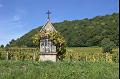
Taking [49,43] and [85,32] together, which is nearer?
[49,43]

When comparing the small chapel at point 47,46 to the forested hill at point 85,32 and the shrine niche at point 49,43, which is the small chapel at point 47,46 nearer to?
the shrine niche at point 49,43

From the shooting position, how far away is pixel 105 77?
10.4 meters

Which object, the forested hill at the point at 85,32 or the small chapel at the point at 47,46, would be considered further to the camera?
the forested hill at the point at 85,32

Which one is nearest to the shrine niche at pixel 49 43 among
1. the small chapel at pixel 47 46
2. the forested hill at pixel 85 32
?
the small chapel at pixel 47 46

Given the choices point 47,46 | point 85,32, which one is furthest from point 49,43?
point 85,32

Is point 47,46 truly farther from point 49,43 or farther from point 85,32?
point 85,32

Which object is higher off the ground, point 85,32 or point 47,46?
point 85,32

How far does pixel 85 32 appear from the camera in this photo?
61906 millimetres

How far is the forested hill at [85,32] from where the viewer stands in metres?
57.6

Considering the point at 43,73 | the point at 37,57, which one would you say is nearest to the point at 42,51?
the point at 37,57

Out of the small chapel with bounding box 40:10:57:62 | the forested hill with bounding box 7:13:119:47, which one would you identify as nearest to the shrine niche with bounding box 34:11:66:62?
the small chapel with bounding box 40:10:57:62

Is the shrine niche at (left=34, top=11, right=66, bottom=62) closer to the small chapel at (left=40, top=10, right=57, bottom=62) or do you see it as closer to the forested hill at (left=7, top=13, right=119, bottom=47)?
the small chapel at (left=40, top=10, right=57, bottom=62)

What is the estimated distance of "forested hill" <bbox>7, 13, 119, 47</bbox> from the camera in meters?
57.6

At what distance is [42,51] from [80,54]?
4196 mm
